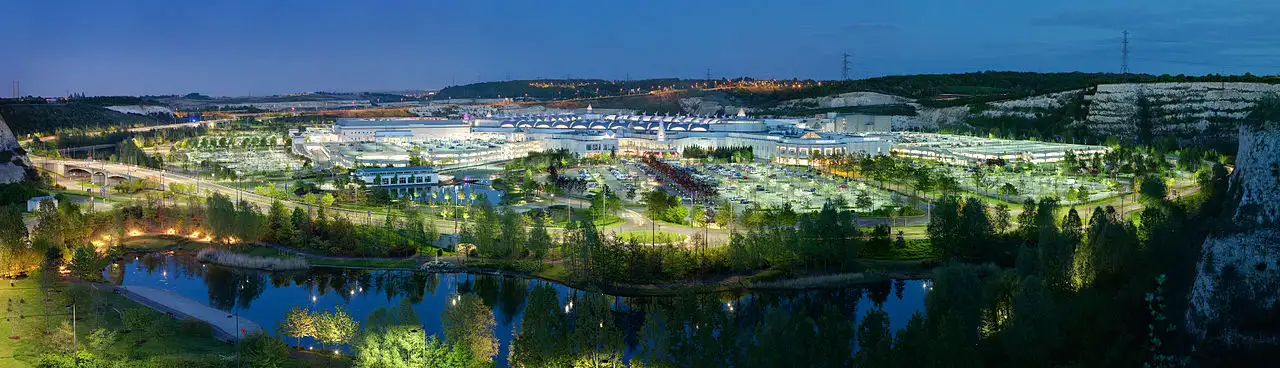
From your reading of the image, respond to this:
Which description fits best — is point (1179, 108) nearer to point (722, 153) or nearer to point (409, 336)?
point (722, 153)

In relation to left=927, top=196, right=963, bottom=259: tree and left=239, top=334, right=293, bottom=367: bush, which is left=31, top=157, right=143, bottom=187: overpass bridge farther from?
left=927, top=196, right=963, bottom=259: tree

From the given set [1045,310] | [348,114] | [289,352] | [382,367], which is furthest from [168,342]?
[348,114]

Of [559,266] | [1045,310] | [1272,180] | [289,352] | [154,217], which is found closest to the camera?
[1272,180]

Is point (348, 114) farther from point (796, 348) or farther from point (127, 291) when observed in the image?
point (796, 348)

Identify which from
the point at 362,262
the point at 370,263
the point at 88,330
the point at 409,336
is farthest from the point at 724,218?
the point at 88,330

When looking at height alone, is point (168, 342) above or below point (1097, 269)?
below

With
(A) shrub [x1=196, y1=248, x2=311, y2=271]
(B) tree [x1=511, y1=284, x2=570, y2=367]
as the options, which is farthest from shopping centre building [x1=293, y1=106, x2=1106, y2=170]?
(B) tree [x1=511, y1=284, x2=570, y2=367]
